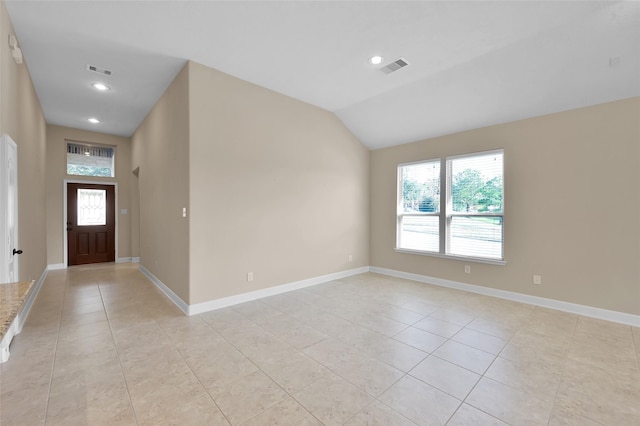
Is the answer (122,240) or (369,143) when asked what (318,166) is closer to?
(369,143)

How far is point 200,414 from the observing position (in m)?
1.77

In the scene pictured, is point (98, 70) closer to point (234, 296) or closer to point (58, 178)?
point (234, 296)

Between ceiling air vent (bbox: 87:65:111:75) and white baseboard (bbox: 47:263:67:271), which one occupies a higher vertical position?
ceiling air vent (bbox: 87:65:111:75)

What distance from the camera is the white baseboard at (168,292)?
3555 millimetres

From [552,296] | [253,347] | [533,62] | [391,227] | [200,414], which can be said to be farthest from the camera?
[391,227]

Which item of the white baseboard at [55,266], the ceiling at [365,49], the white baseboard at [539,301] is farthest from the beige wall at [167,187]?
the white baseboard at [539,301]

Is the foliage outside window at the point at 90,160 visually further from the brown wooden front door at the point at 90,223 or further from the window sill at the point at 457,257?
the window sill at the point at 457,257

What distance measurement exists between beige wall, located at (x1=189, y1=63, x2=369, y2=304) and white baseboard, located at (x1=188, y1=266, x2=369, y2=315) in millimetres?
71

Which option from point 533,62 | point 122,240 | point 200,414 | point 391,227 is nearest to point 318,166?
point 391,227

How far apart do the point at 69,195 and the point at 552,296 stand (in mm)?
9354

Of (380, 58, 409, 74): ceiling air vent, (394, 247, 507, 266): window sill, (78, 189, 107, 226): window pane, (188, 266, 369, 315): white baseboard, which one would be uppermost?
(380, 58, 409, 74): ceiling air vent

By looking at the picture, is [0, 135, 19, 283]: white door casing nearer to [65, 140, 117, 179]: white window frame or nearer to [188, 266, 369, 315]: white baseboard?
[188, 266, 369, 315]: white baseboard

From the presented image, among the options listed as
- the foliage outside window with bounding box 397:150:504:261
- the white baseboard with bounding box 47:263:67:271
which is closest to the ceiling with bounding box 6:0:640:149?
the foliage outside window with bounding box 397:150:504:261

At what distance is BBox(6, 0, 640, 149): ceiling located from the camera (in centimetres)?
256
